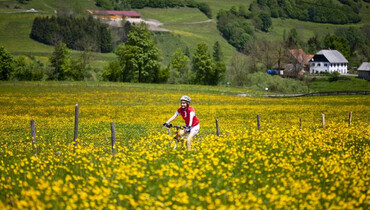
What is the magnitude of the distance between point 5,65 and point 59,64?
1271 cm

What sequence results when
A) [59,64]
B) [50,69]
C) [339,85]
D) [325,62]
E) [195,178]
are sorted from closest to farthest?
[195,178], [59,64], [50,69], [339,85], [325,62]

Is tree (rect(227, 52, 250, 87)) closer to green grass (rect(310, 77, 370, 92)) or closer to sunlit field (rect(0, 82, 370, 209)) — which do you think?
green grass (rect(310, 77, 370, 92))

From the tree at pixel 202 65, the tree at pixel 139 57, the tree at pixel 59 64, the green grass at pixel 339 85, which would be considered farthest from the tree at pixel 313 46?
the tree at pixel 59 64

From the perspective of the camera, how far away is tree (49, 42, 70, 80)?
103375 millimetres

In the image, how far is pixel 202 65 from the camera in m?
115

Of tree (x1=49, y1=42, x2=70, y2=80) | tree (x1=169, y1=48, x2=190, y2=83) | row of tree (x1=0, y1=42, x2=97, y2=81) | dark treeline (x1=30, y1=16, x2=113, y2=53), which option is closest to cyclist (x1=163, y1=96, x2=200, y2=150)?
row of tree (x1=0, y1=42, x2=97, y2=81)

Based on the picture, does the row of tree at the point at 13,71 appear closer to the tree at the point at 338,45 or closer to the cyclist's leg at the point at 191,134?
the cyclist's leg at the point at 191,134

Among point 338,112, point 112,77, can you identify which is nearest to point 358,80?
point 112,77

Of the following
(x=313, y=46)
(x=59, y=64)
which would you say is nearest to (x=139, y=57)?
(x=59, y=64)

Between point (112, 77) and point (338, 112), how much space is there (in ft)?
223

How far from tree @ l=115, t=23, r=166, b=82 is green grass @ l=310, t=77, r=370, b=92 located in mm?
Result: 40605

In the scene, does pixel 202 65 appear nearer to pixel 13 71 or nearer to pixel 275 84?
pixel 275 84

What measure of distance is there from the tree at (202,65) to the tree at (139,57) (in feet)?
46.3

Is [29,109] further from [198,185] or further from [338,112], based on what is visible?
[198,185]
